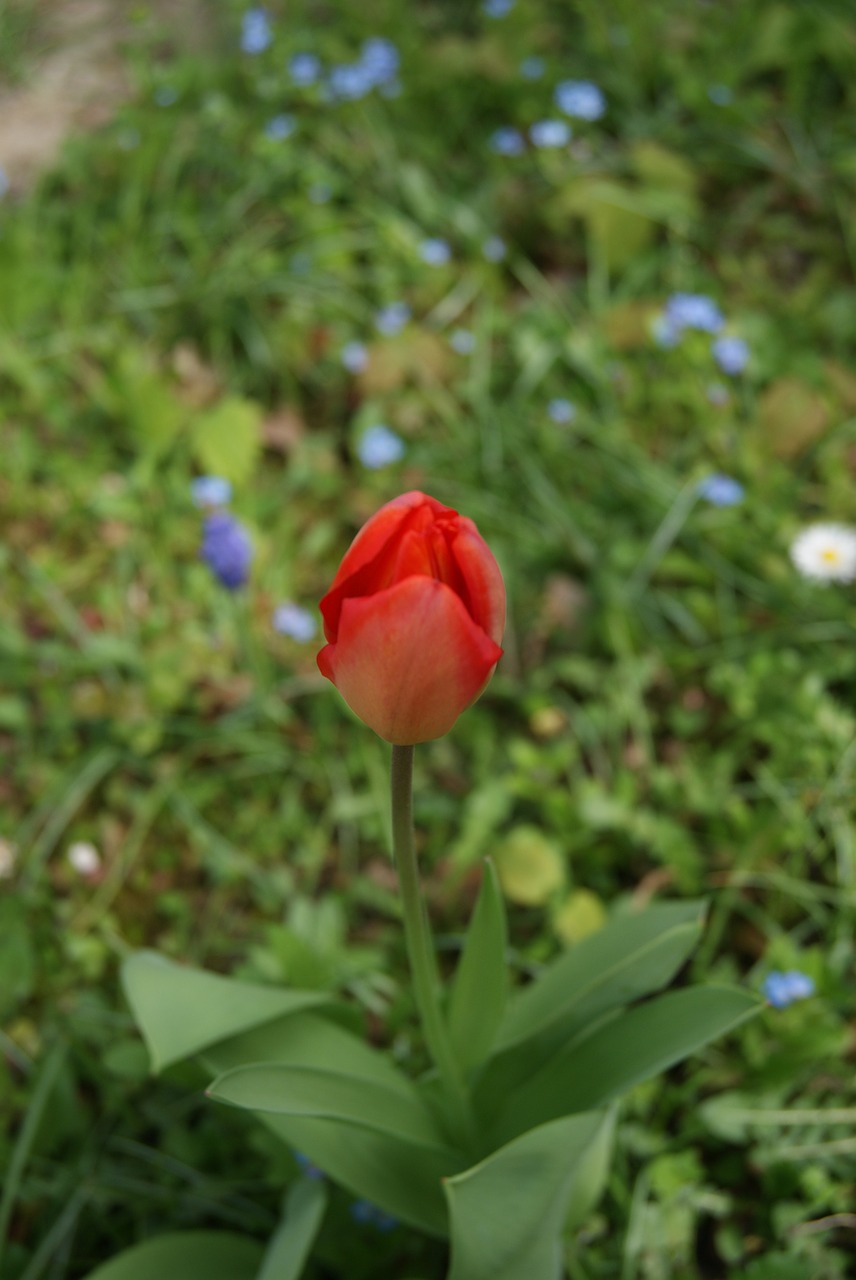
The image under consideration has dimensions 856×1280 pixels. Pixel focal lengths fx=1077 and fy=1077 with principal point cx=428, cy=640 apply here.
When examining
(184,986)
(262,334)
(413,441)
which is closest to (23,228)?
(262,334)

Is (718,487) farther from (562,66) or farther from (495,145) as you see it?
(562,66)

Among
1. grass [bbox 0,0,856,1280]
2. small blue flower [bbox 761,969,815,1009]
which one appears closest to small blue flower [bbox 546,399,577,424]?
grass [bbox 0,0,856,1280]

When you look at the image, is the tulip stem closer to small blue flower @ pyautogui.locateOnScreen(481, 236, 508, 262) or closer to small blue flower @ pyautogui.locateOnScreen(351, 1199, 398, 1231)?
small blue flower @ pyautogui.locateOnScreen(351, 1199, 398, 1231)

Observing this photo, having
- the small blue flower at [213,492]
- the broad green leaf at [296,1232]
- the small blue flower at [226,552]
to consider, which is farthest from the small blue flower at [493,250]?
the broad green leaf at [296,1232]

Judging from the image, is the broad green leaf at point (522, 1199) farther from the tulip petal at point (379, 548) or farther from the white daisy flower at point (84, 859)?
the white daisy flower at point (84, 859)

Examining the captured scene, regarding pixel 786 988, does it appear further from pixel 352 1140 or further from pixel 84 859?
pixel 84 859
